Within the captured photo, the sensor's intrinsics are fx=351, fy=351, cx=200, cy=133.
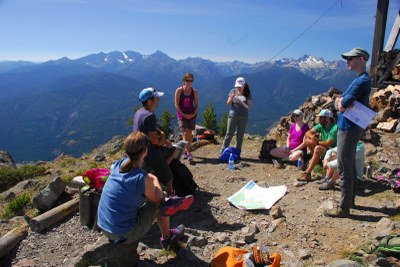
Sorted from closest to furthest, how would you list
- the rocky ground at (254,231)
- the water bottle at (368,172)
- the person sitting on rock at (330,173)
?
the rocky ground at (254,231), the person sitting on rock at (330,173), the water bottle at (368,172)

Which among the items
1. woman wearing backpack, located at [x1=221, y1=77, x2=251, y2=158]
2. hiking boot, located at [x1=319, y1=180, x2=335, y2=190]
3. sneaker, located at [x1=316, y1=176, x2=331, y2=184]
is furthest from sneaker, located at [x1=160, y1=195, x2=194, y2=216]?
woman wearing backpack, located at [x1=221, y1=77, x2=251, y2=158]

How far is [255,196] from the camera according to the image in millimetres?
7332

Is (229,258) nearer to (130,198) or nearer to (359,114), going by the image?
(130,198)

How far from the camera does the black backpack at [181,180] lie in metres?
7.12

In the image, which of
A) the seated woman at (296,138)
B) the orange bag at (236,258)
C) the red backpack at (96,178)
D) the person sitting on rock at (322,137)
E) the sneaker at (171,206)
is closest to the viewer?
the orange bag at (236,258)

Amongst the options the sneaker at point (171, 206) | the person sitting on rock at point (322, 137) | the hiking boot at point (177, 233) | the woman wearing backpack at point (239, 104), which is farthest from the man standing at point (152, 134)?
the woman wearing backpack at point (239, 104)

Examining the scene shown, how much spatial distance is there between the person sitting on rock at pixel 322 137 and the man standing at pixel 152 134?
339 centimetres

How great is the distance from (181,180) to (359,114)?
3580mm

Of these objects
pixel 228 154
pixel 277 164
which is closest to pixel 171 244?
pixel 277 164

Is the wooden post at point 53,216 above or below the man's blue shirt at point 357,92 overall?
below

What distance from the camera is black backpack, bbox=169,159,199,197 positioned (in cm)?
712

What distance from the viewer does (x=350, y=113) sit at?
5.48 metres

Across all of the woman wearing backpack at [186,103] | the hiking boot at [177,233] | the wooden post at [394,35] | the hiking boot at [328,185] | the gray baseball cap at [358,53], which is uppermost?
the wooden post at [394,35]

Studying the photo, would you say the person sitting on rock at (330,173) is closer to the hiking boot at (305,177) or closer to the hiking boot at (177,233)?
the hiking boot at (305,177)
